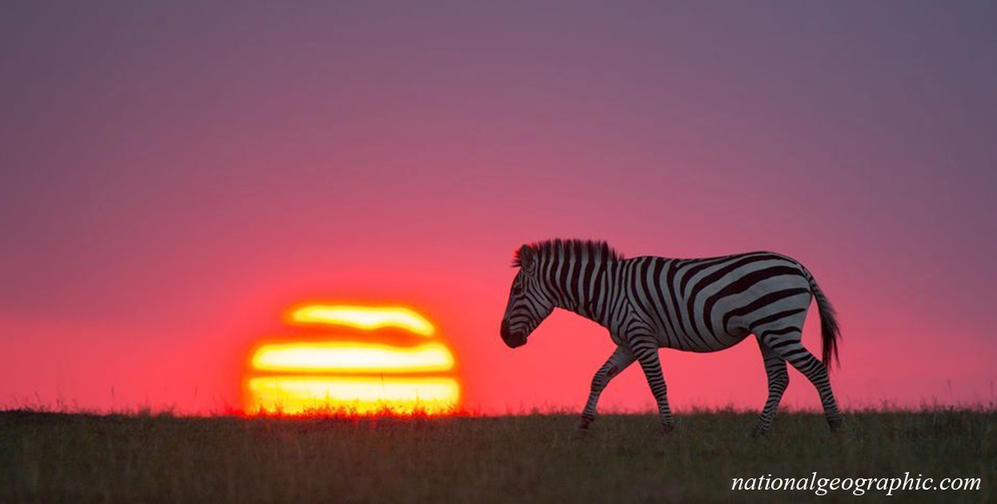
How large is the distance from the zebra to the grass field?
0.93 meters

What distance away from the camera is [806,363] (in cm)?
1518

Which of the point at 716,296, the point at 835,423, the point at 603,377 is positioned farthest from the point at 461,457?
the point at 835,423

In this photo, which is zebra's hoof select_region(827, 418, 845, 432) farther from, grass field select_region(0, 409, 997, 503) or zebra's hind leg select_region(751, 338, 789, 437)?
zebra's hind leg select_region(751, 338, 789, 437)

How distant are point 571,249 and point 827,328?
430cm

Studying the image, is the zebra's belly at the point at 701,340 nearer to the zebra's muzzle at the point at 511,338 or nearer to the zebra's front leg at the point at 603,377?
the zebra's front leg at the point at 603,377

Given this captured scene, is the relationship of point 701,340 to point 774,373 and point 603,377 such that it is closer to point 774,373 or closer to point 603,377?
point 774,373

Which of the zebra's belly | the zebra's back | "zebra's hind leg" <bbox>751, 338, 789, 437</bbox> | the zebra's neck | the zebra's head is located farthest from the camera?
the zebra's head

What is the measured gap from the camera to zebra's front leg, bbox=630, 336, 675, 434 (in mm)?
15859

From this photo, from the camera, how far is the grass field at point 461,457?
11.2 meters

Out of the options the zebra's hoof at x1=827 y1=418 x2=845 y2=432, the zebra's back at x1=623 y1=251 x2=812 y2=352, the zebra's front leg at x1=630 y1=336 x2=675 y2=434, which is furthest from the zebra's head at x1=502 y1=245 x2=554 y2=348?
the zebra's hoof at x1=827 y1=418 x2=845 y2=432

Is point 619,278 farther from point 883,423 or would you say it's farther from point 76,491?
point 76,491

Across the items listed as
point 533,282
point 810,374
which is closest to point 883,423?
point 810,374

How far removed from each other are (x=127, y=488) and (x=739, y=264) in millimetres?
9184

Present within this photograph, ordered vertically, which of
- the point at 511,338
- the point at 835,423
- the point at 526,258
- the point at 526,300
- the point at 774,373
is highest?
the point at 526,258
